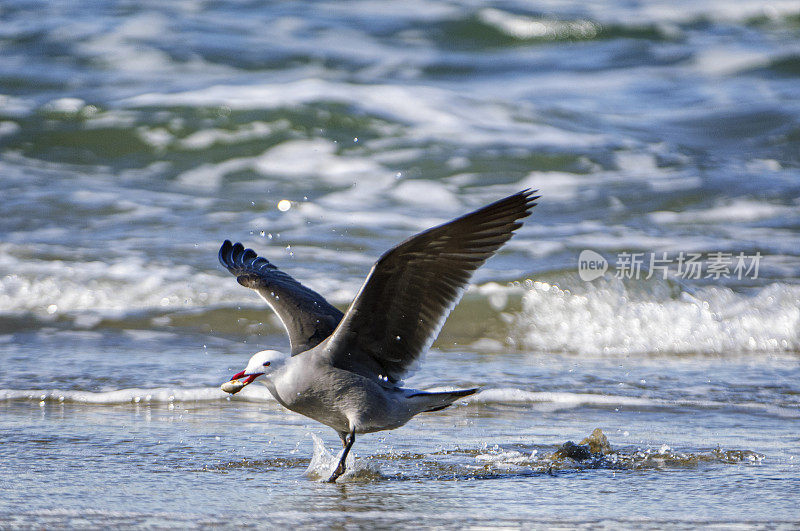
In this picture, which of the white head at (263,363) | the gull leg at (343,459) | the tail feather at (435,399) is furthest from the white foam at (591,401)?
the white head at (263,363)

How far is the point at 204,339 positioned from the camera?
249 inches

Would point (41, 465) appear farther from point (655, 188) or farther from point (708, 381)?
point (655, 188)

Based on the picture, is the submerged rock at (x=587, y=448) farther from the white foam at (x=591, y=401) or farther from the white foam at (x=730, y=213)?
the white foam at (x=730, y=213)

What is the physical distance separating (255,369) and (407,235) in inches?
200

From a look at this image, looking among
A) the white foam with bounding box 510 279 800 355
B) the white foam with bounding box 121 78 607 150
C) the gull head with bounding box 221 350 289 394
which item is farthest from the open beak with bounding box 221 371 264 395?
the white foam with bounding box 121 78 607 150

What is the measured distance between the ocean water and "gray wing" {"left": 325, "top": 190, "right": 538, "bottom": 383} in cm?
40

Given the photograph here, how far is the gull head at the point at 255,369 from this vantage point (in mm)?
3752

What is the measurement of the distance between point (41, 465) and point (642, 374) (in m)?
3.19

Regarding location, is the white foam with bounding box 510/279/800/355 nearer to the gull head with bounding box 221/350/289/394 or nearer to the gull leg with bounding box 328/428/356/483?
the gull leg with bounding box 328/428/356/483

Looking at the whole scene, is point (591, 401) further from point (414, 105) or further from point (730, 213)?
point (414, 105)

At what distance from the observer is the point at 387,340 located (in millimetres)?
4066

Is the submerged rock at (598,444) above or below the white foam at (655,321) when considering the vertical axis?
below

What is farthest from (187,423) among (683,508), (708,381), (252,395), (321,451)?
(708,381)

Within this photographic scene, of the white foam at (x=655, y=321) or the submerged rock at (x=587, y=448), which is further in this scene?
the white foam at (x=655, y=321)
